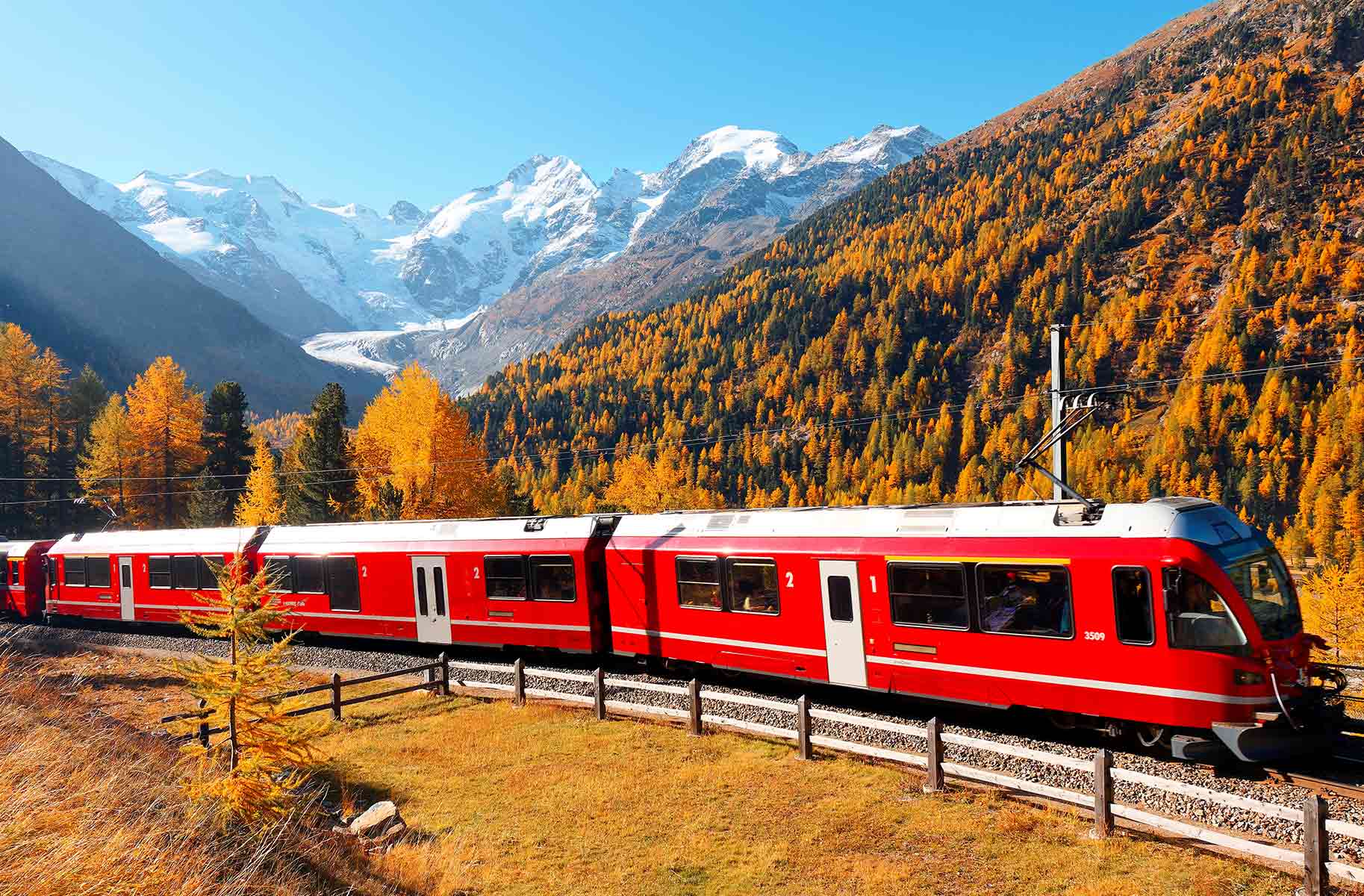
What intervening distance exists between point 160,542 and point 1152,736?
32793 millimetres

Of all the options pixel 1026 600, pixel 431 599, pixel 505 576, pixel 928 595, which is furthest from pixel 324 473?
pixel 1026 600

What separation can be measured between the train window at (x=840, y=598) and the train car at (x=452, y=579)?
6.97 m

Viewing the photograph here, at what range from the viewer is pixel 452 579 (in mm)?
23000

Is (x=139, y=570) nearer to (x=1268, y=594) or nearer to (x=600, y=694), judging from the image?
(x=600, y=694)

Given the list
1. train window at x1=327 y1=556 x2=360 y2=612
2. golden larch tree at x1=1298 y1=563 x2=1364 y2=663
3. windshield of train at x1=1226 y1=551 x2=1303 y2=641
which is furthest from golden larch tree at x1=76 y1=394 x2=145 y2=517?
golden larch tree at x1=1298 y1=563 x2=1364 y2=663

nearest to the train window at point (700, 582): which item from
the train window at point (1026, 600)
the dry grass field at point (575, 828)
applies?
the dry grass field at point (575, 828)

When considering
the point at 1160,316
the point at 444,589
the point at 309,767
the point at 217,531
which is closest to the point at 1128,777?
the point at 309,767

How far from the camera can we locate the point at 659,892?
9.38 meters

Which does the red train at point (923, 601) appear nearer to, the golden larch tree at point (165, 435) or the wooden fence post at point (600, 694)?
the wooden fence post at point (600, 694)

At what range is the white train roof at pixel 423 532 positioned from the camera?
69.9 feet

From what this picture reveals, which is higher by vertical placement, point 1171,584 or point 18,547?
point 18,547

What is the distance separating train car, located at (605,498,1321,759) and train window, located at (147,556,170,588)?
22789 millimetres

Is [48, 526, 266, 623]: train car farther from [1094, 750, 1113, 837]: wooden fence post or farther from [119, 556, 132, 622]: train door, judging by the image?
[1094, 750, 1113, 837]: wooden fence post

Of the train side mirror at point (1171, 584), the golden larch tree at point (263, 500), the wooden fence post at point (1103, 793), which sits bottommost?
the wooden fence post at point (1103, 793)
